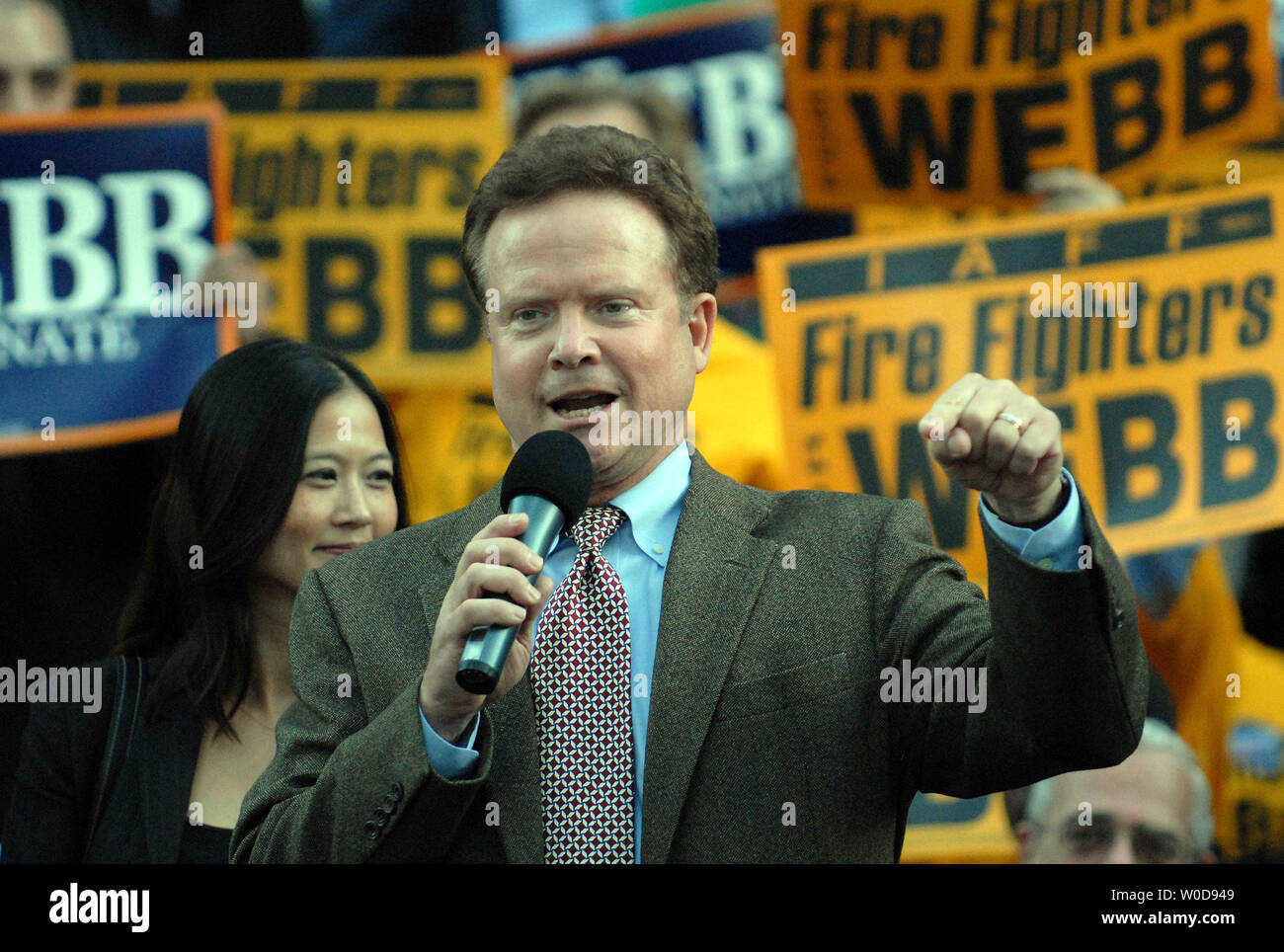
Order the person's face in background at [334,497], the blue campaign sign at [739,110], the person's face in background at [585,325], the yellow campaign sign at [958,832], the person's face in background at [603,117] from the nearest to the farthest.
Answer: the person's face in background at [585,325] < the person's face in background at [334,497] < the yellow campaign sign at [958,832] < the person's face in background at [603,117] < the blue campaign sign at [739,110]

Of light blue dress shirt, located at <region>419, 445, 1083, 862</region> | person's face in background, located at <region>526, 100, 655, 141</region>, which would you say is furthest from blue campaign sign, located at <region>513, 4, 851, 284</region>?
light blue dress shirt, located at <region>419, 445, 1083, 862</region>

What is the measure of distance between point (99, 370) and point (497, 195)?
7.53 ft

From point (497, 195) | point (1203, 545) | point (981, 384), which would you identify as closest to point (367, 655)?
point (497, 195)

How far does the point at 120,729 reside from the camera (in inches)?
115

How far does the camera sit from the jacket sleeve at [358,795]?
170 cm

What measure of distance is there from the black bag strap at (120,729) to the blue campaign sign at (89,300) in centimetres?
111

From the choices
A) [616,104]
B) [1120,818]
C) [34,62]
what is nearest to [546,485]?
[1120,818]

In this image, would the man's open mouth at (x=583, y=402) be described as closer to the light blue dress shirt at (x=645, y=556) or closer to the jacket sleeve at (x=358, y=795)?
the light blue dress shirt at (x=645, y=556)

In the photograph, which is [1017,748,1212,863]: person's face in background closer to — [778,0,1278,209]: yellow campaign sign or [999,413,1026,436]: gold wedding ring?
[778,0,1278,209]: yellow campaign sign

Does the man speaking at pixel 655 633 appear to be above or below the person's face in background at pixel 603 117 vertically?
below

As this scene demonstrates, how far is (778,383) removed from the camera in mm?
3758

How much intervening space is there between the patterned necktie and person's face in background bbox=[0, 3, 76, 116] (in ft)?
9.16

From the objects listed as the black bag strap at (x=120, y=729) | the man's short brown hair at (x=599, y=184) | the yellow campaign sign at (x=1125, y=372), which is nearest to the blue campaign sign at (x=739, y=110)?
the yellow campaign sign at (x=1125, y=372)

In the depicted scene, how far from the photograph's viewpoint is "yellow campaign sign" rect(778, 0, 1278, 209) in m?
3.94
